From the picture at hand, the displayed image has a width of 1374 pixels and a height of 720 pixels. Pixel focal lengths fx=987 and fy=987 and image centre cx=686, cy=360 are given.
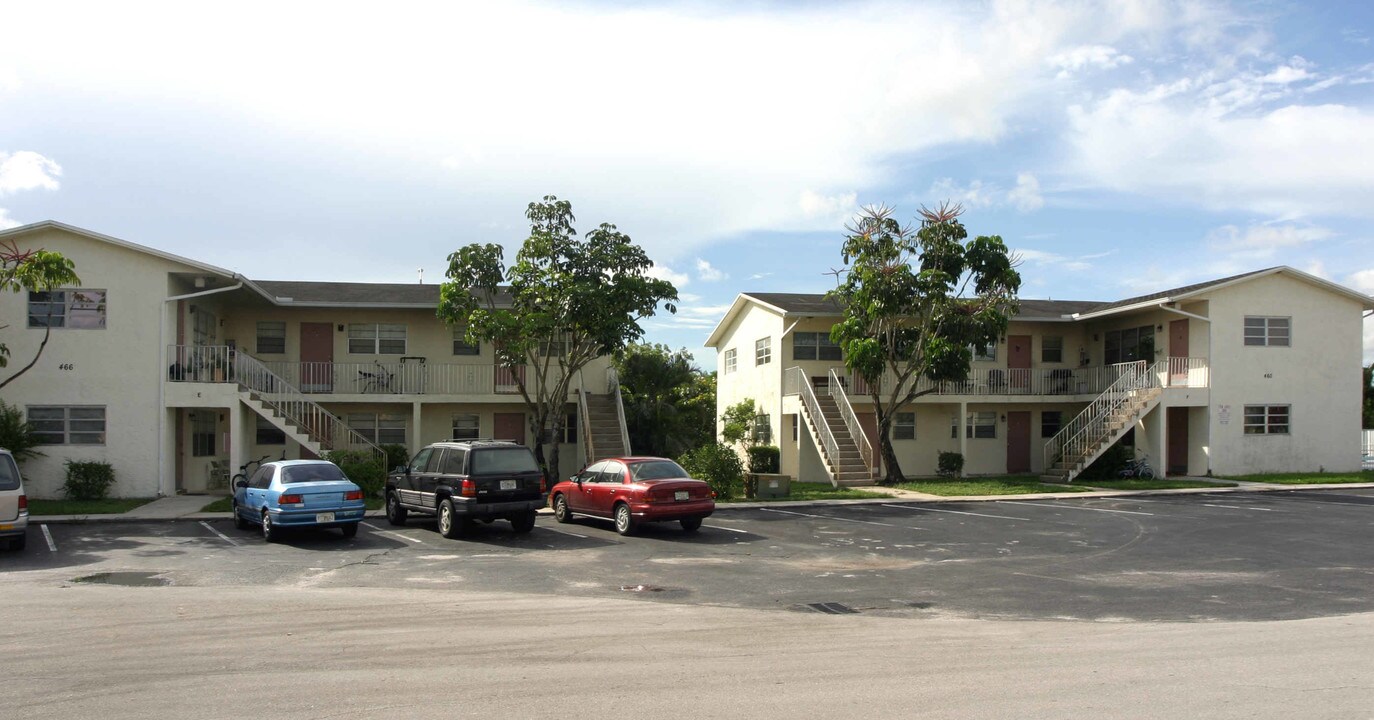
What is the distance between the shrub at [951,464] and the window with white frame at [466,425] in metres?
15.0

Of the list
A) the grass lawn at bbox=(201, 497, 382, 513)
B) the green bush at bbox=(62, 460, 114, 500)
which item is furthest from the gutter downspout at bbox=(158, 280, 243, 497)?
the grass lawn at bbox=(201, 497, 382, 513)

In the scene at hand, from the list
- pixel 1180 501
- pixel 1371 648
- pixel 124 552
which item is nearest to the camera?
pixel 1371 648

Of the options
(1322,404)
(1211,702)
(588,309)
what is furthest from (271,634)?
(1322,404)

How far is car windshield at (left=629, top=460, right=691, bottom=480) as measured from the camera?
18391 mm

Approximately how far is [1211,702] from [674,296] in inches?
787

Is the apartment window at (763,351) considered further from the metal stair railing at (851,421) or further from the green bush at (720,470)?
the green bush at (720,470)

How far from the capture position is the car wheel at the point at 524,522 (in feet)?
58.3

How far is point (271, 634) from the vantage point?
9453 mm

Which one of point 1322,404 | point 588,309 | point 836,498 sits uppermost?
point 588,309

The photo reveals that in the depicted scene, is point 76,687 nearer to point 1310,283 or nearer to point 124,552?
point 124,552

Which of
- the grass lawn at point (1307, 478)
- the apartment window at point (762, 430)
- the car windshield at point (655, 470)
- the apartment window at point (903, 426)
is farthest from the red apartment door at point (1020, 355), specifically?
the car windshield at point (655, 470)

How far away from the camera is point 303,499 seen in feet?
54.5

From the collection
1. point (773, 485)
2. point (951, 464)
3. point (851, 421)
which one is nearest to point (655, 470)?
point (773, 485)

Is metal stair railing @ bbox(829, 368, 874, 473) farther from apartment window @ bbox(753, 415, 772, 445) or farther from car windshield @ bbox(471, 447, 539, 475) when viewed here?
A: car windshield @ bbox(471, 447, 539, 475)
